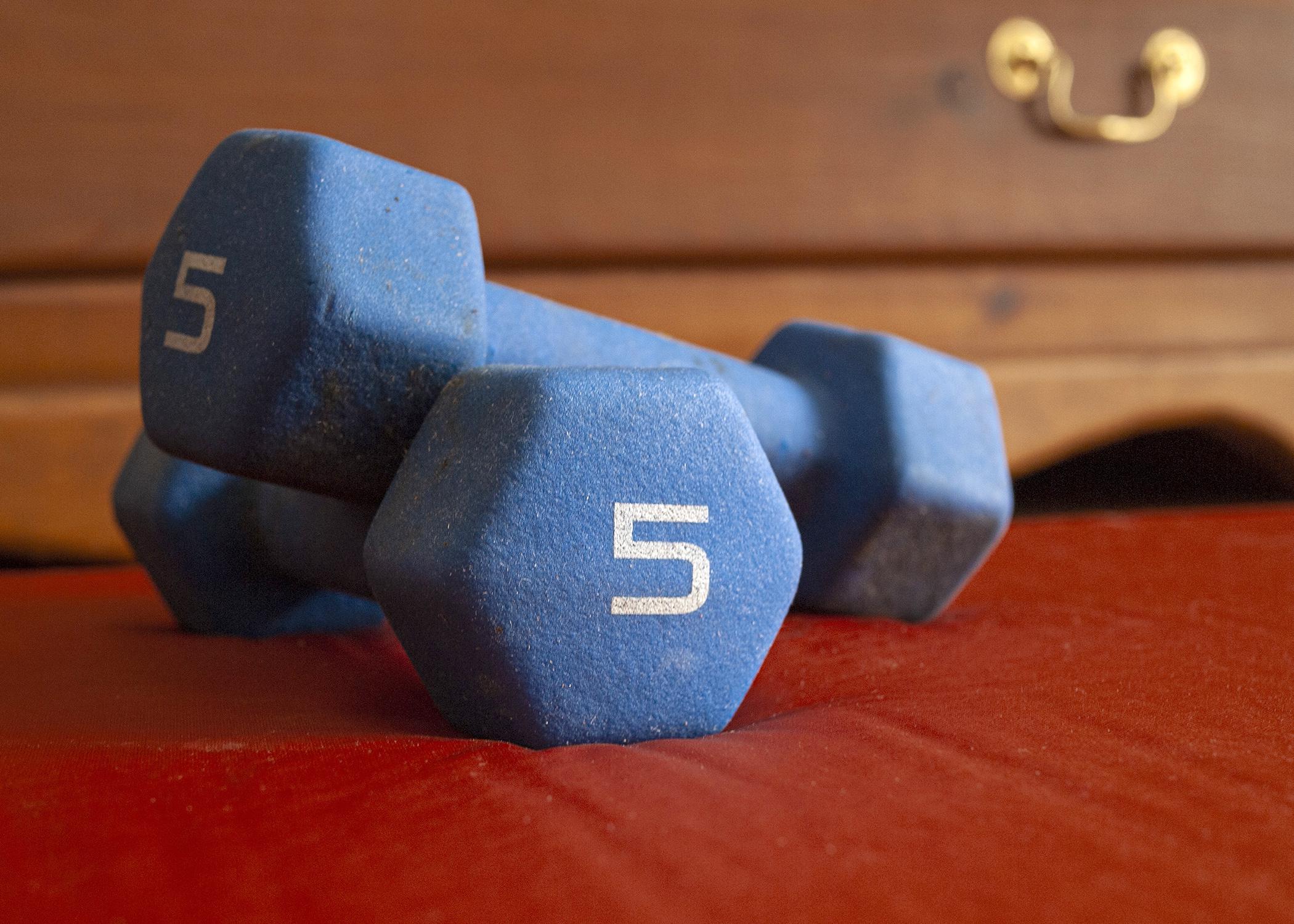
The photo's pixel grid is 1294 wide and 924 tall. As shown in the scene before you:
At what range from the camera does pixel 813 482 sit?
63 cm

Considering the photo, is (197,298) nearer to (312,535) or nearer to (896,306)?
(312,535)

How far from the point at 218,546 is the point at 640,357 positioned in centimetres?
28

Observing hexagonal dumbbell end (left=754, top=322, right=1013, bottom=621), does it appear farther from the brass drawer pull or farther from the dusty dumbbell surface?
the brass drawer pull

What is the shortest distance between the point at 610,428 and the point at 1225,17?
1.30 m

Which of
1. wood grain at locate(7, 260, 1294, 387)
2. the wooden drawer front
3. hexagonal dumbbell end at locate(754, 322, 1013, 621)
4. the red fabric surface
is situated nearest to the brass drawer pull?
the wooden drawer front

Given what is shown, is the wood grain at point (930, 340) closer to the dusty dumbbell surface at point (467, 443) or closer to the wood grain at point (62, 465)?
the wood grain at point (62, 465)

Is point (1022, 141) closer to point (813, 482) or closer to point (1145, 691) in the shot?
point (813, 482)

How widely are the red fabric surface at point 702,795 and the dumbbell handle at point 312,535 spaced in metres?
0.05

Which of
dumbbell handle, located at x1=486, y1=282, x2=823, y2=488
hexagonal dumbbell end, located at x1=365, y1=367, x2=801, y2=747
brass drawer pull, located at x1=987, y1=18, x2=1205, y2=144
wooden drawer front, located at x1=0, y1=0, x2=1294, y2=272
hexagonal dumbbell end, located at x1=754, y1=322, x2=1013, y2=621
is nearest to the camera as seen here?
hexagonal dumbbell end, located at x1=365, y1=367, x2=801, y2=747

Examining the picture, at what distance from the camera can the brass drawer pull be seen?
129 cm

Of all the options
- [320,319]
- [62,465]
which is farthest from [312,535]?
[62,465]

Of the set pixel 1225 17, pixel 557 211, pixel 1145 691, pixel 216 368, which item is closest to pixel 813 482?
pixel 1145 691

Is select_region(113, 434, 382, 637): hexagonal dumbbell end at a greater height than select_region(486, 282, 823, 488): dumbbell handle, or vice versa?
select_region(486, 282, 823, 488): dumbbell handle

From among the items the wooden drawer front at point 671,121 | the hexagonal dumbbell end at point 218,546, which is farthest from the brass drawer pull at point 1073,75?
the hexagonal dumbbell end at point 218,546
